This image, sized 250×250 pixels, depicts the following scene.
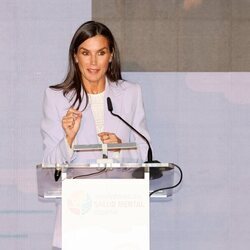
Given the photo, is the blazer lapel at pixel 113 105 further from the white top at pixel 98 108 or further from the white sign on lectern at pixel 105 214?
the white sign on lectern at pixel 105 214

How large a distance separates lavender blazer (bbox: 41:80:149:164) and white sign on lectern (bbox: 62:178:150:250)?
1.69 feet

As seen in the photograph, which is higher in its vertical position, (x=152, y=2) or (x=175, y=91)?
(x=152, y=2)

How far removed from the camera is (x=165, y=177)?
291cm

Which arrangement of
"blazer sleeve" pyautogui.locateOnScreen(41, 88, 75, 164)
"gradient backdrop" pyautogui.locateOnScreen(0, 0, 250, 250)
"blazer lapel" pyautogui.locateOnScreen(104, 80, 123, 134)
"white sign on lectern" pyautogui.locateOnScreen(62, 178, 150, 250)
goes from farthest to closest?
"gradient backdrop" pyautogui.locateOnScreen(0, 0, 250, 250) < "blazer lapel" pyautogui.locateOnScreen(104, 80, 123, 134) < "blazer sleeve" pyautogui.locateOnScreen(41, 88, 75, 164) < "white sign on lectern" pyautogui.locateOnScreen(62, 178, 150, 250)

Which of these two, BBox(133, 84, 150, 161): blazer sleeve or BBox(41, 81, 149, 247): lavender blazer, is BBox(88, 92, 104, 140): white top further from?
BBox(133, 84, 150, 161): blazer sleeve

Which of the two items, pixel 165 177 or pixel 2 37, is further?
pixel 2 37

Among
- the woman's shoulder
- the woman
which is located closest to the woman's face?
the woman

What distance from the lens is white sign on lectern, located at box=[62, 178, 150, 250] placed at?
2447 mm

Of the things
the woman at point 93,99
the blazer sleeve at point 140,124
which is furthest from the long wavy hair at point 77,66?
the blazer sleeve at point 140,124

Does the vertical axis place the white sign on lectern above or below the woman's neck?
below

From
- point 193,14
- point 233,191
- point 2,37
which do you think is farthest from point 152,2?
point 233,191

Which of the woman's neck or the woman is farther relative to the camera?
the woman's neck

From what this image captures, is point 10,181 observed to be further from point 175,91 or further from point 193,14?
point 193,14

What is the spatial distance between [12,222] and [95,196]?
6.08ft
